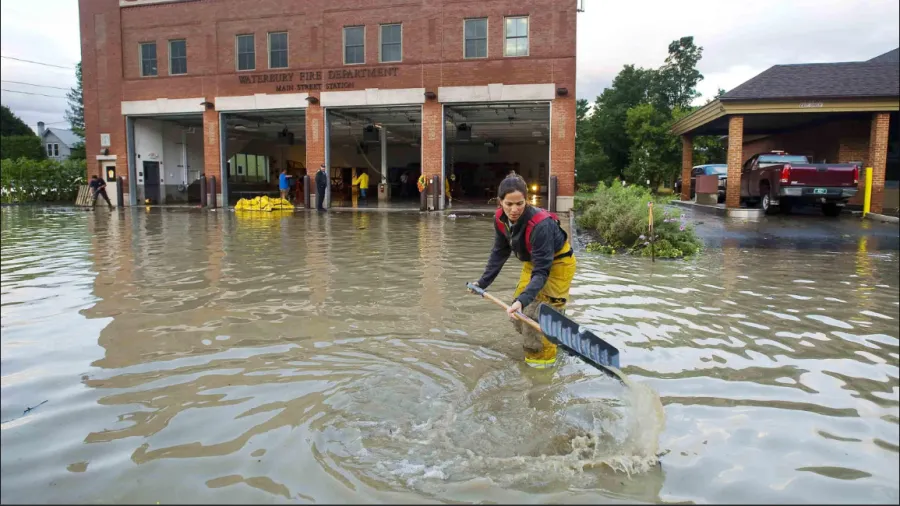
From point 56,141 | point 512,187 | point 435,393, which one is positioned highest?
point 56,141

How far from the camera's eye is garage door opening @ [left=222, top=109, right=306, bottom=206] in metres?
A: 31.5

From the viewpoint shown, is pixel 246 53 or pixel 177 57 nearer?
pixel 246 53

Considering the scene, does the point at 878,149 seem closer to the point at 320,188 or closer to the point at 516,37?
the point at 516,37

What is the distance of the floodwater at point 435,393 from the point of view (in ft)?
10.6

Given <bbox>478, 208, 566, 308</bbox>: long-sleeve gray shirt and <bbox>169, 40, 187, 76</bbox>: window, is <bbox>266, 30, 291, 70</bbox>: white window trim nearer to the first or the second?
<bbox>169, 40, 187, 76</bbox>: window

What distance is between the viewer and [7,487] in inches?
119

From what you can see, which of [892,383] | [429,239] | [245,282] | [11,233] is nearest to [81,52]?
[11,233]

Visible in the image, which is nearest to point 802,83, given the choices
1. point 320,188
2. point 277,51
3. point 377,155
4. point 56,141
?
point 320,188

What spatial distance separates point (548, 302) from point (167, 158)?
3176 centimetres

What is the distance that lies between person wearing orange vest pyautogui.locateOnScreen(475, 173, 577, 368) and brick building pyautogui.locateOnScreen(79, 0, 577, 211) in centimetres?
1910

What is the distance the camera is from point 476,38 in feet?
82.1

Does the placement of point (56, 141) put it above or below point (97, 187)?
above

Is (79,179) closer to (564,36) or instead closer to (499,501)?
(564,36)

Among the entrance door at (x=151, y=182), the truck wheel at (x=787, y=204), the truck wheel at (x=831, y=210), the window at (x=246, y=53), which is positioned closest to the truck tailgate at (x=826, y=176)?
the truck wheel at (x=831, y=210)
